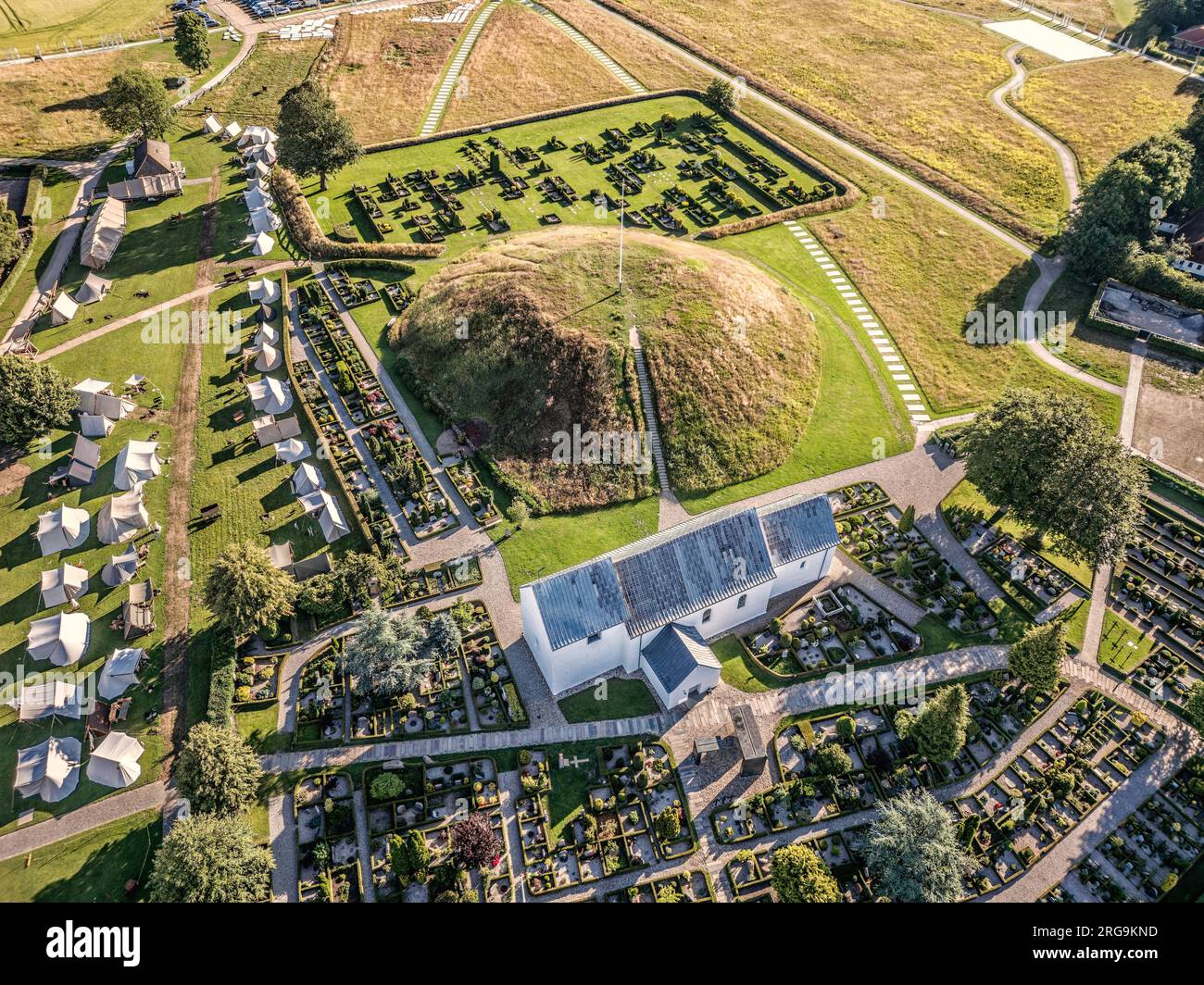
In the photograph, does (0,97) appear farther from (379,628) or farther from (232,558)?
(379,628)

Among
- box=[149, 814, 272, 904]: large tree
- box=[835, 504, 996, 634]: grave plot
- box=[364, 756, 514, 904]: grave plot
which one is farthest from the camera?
box=[835, 504, 996, 634]: grave plot

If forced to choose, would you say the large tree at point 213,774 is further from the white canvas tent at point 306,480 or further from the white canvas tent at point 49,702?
the white canvas tent at point 306,480

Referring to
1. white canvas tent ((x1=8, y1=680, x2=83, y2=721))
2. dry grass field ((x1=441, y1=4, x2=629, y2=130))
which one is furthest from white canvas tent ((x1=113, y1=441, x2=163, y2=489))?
dry grass field ((x1=441, y1=4, x2=629, y2=130))

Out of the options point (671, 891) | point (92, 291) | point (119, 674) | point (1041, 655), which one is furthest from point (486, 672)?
point (92, 291)

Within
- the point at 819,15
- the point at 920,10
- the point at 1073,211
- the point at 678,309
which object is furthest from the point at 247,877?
the point at 920,10

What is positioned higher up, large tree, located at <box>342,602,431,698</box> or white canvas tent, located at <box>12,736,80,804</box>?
large tree, located at <box>342,602,431,698</box>

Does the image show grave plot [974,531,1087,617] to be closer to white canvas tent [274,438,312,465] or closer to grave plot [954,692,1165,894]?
grave plot [954,692,1165,894]

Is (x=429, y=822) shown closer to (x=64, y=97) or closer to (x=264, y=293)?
(x=264, y=293)
